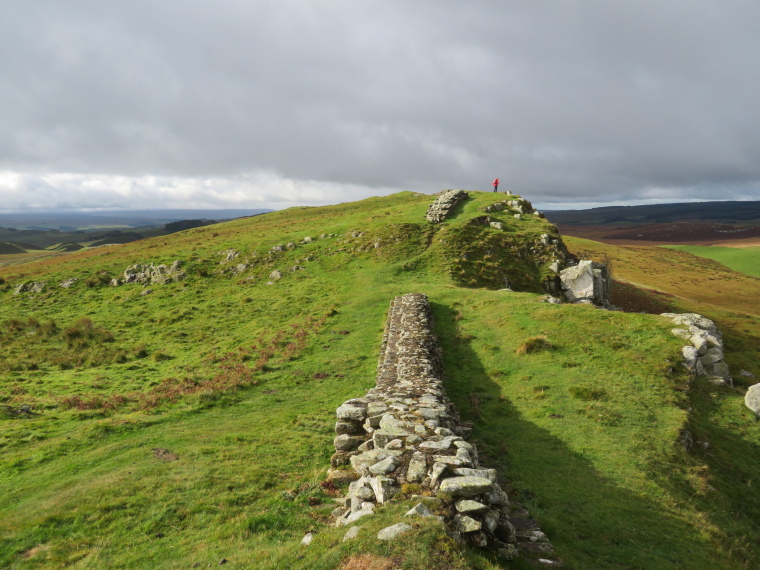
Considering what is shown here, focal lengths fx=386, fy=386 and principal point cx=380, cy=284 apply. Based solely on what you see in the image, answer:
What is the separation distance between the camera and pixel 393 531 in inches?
297

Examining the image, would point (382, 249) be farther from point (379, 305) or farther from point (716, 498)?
point (716, 498)

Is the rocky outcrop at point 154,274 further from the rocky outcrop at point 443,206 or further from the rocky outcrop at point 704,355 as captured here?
the rocky outcrop at point 704,355

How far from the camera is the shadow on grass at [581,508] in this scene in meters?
10.5

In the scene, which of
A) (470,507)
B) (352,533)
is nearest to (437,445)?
(470,507)

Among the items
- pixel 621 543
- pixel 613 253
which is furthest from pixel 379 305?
pixel 613 253

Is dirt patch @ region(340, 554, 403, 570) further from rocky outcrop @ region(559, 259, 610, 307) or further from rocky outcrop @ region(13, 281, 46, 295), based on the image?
rocky outcrop @ region(13, 281, 46, 295)

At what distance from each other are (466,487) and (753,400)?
2051 centimetres

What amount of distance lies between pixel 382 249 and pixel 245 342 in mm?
26468

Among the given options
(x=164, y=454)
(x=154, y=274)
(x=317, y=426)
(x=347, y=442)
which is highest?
(x=154, y=274)

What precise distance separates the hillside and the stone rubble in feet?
52.4

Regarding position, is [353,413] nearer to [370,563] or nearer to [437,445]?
[437,445]

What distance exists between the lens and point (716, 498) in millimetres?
13898

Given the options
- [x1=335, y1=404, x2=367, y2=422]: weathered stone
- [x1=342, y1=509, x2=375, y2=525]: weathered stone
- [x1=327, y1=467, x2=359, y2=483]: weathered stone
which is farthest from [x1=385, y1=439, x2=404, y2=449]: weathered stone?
[x1=335, y1=404, x2=367, y2=422]: weathered stone

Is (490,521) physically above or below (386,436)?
above
